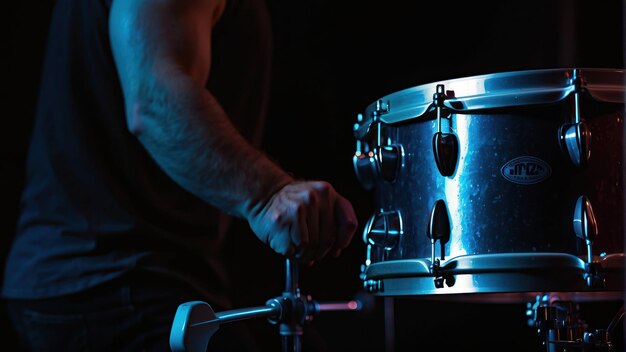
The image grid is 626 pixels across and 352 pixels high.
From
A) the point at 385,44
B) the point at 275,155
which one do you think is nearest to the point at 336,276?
the point at 275,155

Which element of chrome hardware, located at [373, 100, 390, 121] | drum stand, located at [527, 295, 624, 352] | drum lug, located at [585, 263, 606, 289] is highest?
chrome hardware, located at [373, 100, 390, 121]

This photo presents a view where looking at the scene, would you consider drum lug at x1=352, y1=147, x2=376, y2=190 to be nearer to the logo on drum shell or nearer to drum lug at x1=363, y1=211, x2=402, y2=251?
drum lug at x1=363, y1=211, x2=402, y2=251

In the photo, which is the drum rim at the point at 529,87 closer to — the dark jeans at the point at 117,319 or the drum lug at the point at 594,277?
the drum lug at the point at 594,277

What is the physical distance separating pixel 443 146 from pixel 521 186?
13 cm

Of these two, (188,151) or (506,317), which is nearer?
(188,151)

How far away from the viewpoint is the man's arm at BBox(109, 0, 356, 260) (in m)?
1.25

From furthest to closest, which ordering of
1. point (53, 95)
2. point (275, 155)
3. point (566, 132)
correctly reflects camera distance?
point (275, 155)
point (53, 95)
point (566, 132)

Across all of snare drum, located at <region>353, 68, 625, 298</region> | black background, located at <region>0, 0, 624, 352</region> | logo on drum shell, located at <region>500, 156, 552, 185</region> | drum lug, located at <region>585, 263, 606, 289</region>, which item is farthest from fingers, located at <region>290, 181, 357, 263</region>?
black background, located at <region>0, 0, 624, 352</region>

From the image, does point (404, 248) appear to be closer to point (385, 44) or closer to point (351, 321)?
point (351, 321)

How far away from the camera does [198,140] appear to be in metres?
1.32

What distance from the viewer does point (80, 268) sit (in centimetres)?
151

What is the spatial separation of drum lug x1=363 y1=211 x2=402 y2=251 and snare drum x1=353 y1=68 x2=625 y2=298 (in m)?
0.05

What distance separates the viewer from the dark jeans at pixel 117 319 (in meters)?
1.48

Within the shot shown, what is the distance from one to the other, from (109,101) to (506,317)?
4.20 feet
